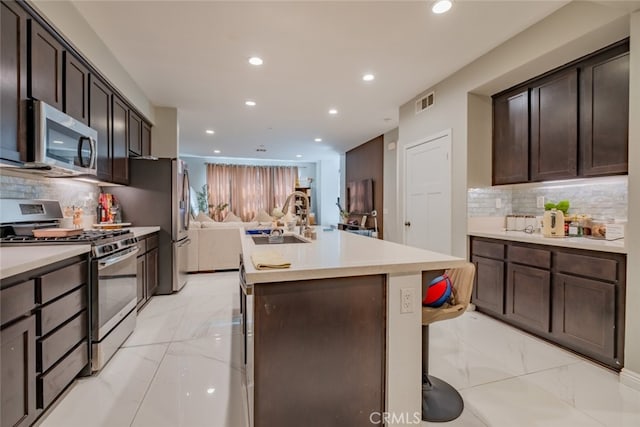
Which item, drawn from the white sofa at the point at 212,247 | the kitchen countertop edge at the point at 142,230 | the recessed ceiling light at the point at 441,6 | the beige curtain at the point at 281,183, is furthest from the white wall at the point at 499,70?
the beige curtain at the point at 281,183

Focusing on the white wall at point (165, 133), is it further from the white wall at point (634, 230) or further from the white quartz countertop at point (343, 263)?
the white wall at point (634, 230)

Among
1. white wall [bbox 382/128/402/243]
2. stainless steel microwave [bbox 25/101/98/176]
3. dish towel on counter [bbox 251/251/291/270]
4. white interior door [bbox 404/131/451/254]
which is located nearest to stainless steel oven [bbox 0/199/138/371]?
stainless steel microwave [bbox 25/101/98/176]

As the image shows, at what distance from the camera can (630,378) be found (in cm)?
200

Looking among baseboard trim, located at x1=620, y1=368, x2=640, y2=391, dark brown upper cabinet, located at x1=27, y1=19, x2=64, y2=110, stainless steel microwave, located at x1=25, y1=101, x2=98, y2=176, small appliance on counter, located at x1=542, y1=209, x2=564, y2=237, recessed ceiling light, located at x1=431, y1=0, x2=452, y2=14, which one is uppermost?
recessed ceiling light, located at x1=431, y1=0, x2=452, y2=14

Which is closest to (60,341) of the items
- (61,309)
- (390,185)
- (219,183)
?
(61,309)

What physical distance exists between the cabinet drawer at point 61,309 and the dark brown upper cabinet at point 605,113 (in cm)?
395

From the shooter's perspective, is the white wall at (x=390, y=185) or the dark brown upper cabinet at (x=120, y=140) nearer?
the dark brown upper cabinet at (x=120, y=140)

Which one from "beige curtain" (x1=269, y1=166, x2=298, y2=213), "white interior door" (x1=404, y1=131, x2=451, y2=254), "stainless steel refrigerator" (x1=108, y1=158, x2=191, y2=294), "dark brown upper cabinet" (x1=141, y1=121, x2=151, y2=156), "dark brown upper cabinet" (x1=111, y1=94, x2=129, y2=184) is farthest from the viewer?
"beige curtain" (x1=269, y1=166, x2=298, y2=213)

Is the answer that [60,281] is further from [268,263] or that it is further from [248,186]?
[248,186]

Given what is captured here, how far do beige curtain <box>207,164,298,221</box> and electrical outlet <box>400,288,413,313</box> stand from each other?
9.20 metres

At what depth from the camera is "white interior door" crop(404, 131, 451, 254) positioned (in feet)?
12.4

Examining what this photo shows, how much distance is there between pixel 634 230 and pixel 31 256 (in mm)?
3600

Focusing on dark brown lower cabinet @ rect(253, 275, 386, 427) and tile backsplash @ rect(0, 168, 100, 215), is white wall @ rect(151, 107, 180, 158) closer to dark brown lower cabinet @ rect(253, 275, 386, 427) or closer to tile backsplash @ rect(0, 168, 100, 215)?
tile backsplash @ rect(0, 168, 100, 215)

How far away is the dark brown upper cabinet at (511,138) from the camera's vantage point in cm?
316
